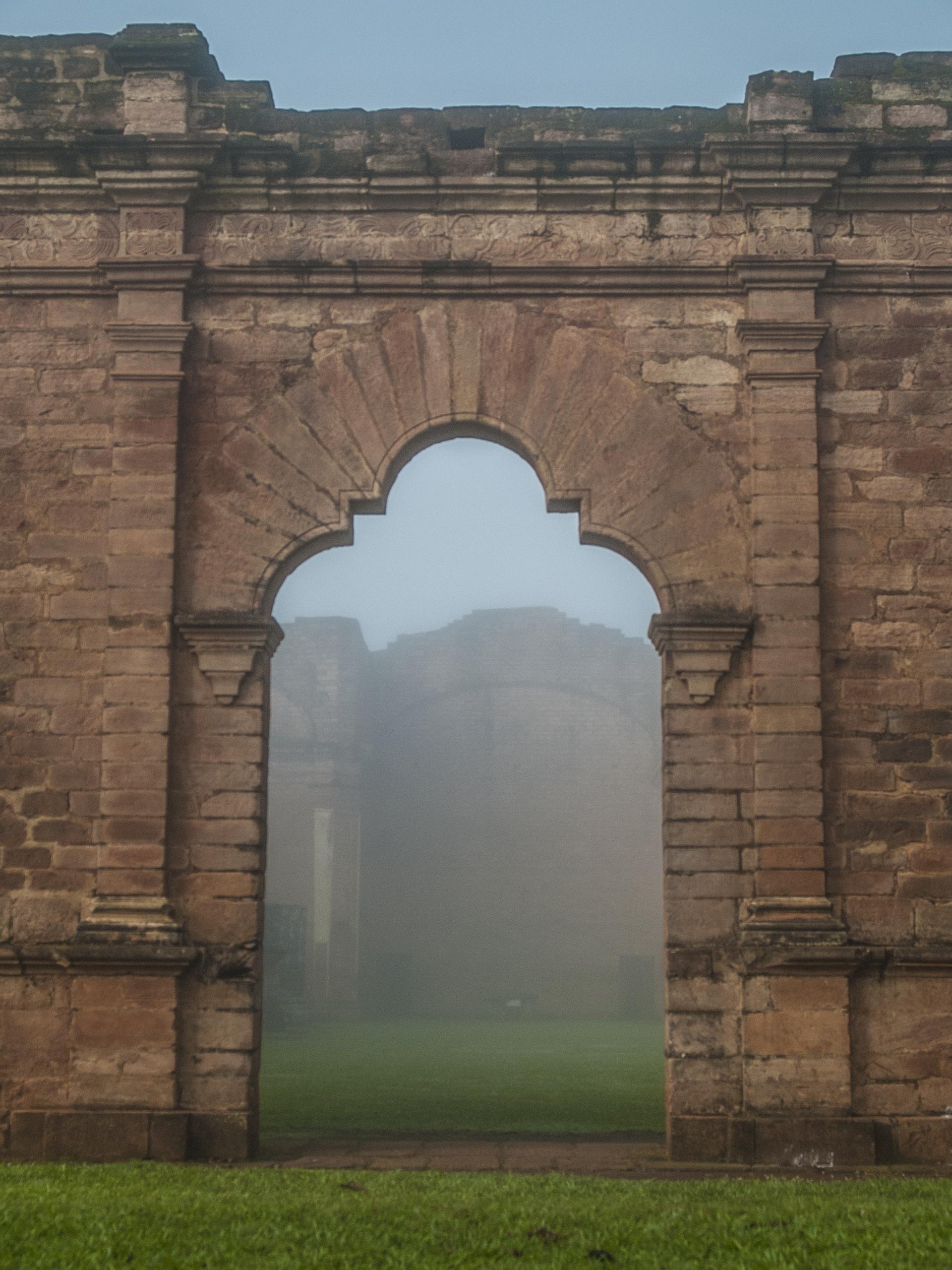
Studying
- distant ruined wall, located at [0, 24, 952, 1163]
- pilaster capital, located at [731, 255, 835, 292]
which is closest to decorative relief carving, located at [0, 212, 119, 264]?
distant ruined wall, located at [0, 24, 952, 1163]

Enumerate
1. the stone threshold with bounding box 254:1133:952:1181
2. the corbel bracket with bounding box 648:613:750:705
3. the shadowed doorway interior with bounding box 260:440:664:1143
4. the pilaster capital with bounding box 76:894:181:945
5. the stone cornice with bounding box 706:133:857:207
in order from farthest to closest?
the shadowed doorway interior with bounding box 260:440:664:1143 → the stone cornice with bounding box 706:133:857:207 → the corbel bracket with bounding box 648:613:750:705 → the pilaster capital with bounding box 76:894:181:945 → the stone threshold with bounding box 254:1133:952:1181

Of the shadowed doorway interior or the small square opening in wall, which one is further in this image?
the shadowed doorway interior

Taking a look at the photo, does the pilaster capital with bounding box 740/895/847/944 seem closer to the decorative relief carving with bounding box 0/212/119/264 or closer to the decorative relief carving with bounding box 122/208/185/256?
the decorative relief carving with bounding box 122/208/185/256

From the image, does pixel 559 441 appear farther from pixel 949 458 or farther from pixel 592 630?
pixel 592 630

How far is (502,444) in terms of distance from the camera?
359 inches

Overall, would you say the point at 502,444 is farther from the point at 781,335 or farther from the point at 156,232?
the point at 156,232

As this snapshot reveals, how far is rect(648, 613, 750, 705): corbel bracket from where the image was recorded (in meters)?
8.49

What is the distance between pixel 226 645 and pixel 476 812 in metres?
22.1

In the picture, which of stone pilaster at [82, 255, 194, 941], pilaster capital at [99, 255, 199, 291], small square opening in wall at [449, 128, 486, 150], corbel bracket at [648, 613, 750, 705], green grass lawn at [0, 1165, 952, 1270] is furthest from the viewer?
small square opening in wall at [449, 128, 486, 150]

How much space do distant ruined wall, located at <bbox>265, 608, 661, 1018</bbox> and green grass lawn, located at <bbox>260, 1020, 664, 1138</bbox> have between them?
222 inches

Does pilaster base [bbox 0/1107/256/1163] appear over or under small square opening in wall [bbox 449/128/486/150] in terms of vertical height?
under

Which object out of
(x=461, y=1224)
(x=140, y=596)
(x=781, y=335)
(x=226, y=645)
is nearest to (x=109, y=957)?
(x=226, y=645)

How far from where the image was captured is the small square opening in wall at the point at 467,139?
908 centimetres

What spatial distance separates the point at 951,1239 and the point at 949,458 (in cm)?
467
